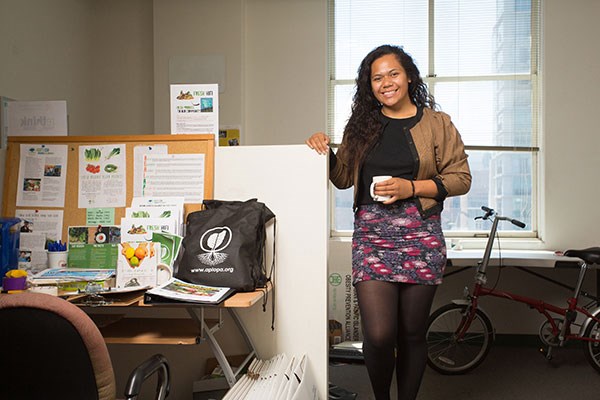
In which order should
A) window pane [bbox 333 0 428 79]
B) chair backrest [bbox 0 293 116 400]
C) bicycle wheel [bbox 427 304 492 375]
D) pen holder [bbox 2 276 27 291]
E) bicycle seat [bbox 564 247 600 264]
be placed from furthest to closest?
window pane [bbox 333 0 428 79]
bicycle wheel [bbox 427 304 492 375]
bicycle seat [bbox 564 247 600 264]
pen holder [bbox 2 276 27 291]
chair backrest [bbox 0 293 116 400]

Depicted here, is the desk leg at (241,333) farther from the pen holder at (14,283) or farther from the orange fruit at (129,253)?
the pen holder at (14,283)

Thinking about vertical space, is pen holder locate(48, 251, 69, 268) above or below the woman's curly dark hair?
below

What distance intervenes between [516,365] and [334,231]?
159 centimetres

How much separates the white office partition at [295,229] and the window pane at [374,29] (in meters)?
2.14

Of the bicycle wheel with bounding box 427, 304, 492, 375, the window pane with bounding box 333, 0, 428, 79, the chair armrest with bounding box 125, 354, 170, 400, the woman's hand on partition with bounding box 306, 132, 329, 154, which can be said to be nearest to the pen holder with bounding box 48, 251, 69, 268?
the chair armrest with bounding box 125, 354, 170, 400

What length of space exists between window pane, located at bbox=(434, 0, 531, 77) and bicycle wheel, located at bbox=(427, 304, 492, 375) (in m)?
1.85

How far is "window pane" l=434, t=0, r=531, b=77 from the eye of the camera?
12.7ft

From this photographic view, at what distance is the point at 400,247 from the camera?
1.87m

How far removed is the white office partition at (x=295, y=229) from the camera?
208cm

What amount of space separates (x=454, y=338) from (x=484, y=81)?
1.96 metres

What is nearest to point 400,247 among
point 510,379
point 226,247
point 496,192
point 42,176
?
point 226,247

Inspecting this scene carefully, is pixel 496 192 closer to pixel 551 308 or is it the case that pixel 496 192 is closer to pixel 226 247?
pixel 551 308

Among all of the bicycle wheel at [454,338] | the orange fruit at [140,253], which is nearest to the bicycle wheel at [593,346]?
the bicycle wheel at [454,338]

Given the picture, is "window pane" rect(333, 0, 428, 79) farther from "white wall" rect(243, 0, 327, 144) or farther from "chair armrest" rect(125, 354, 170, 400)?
"chair armrest" rect(125, 354, 170, 400)
